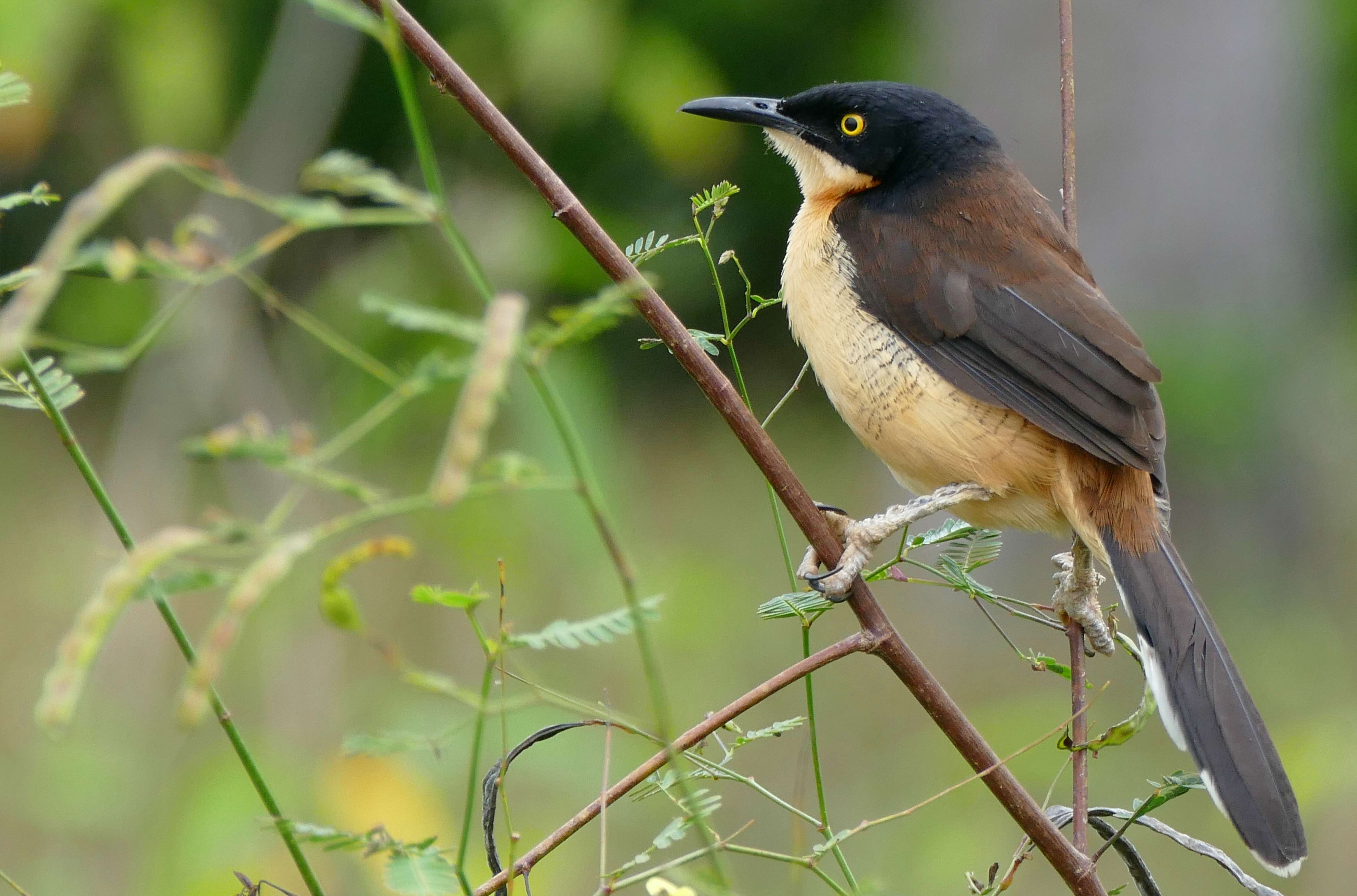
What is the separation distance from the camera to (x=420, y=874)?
134 centimetres

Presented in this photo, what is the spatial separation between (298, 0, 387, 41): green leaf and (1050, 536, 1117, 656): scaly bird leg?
1797 millimetres

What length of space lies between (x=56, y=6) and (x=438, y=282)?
1.63m

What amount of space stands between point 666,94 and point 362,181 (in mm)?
5159

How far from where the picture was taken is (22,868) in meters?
5.13

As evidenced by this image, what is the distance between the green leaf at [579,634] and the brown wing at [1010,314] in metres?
1.74

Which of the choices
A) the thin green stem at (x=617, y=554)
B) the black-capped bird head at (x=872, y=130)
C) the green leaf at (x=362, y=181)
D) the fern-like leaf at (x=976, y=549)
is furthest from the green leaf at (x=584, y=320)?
the black-capped bird head at (x=872, y=130)

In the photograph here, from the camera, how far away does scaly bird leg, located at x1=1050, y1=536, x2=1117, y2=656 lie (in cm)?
255

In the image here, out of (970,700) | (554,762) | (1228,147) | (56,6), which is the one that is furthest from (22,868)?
(1228,147)

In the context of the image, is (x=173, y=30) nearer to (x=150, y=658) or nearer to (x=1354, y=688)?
(x=150, y=658)

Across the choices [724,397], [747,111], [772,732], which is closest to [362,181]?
[724,397]

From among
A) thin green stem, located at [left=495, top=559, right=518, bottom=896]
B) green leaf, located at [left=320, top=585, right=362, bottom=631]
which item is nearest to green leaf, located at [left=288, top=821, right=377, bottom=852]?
thin green stem, located at [left=495, top=559, right=518, bottom=896]

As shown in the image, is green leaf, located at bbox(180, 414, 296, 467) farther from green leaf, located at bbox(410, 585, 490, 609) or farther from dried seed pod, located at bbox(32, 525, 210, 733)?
green leaf, located at bbox(410, 585, 490, 609)

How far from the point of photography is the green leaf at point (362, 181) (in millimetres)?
972

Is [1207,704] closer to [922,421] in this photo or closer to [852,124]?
[922,421]
